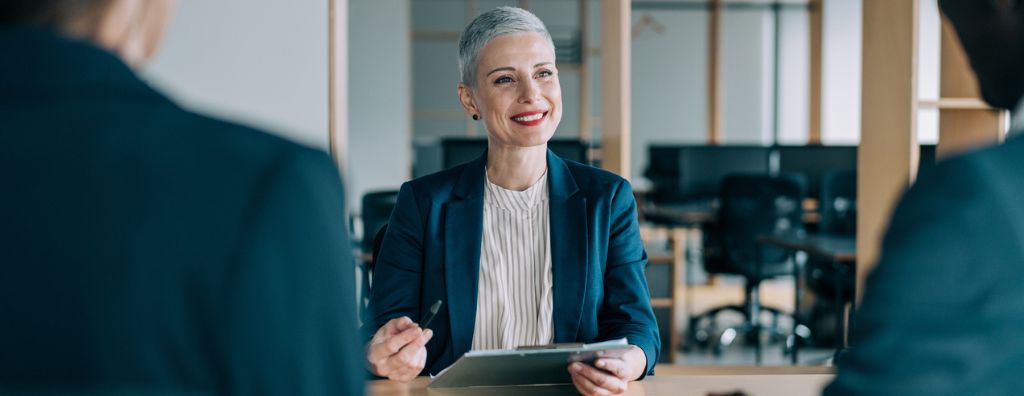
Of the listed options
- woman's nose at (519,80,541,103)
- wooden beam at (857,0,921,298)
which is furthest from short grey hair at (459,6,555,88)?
wooden beam at (857,0,921,298)

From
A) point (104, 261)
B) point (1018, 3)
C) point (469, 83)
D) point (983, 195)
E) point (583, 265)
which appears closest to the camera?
point (104, 261)

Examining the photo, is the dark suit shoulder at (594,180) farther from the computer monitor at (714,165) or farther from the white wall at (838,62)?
the white wall at (838,62)

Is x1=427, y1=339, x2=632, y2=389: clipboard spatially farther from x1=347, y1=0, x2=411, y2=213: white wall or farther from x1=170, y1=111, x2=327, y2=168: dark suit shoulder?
x1=347, y1=0, x2=411, y2=213: white wall

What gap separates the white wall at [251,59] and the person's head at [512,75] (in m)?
0.87

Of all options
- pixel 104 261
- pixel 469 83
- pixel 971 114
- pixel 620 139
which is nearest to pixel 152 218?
pixel 104 261

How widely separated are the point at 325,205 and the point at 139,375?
166 mm

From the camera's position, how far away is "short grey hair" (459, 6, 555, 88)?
1.93 metres

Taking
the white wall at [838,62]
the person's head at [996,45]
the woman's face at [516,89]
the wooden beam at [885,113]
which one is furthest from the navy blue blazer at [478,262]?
the white wall at [838,62]

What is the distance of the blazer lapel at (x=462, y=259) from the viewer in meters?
1.82

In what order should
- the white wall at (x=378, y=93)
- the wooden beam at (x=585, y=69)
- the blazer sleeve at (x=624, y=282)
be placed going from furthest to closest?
the wooden beam at (x=585, y=69) < the white wall at (x=378, y=93) < the blazer sleeve at (x=624, y=282)

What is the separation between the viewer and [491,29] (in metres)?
1.93

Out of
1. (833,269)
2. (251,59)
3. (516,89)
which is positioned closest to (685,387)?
(516,89)

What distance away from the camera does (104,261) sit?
22.9 inches

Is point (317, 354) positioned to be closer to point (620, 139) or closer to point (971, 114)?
point (620, 139)
